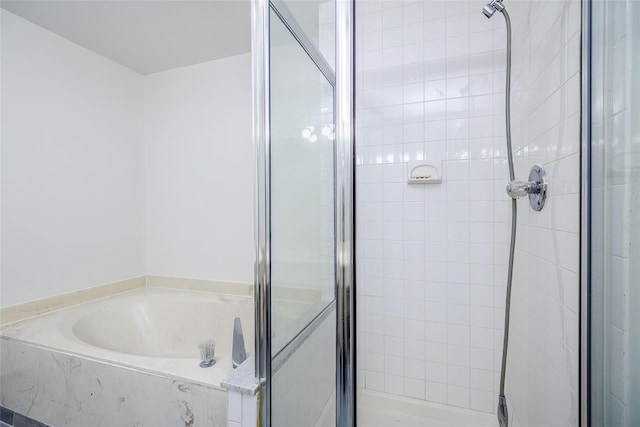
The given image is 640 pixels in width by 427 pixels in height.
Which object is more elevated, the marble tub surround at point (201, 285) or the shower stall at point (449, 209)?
the shower stall at point (449, 209)

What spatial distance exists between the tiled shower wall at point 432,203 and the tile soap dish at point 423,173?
29 mm

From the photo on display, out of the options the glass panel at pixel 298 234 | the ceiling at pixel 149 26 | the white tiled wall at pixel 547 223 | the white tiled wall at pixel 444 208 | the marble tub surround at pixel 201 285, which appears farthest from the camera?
the marble tub surround at pixel 201 285

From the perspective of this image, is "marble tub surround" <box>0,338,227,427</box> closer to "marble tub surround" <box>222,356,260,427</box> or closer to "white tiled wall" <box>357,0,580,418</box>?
"marble tub surround" <box>222,356,260,427</box>

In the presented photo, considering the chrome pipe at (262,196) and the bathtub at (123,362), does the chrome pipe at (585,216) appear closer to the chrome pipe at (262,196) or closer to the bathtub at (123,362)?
the chrome pipe at (262,196)

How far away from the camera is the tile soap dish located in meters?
1.38

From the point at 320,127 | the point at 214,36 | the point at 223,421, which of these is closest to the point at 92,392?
the point at 223,421

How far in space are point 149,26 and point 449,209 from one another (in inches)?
74.3

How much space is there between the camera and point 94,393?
1081 millimetres

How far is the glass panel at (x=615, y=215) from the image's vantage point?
0.50 m

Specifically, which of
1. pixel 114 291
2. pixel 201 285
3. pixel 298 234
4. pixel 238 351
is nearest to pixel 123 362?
pixel 238 351

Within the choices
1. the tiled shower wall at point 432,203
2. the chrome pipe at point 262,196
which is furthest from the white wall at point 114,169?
the chrome pipe at point 262,196

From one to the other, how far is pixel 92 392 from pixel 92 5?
5.81 feet

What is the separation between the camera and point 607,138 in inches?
22.1

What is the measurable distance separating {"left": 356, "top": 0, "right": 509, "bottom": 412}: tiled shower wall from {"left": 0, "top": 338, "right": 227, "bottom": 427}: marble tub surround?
89cm
